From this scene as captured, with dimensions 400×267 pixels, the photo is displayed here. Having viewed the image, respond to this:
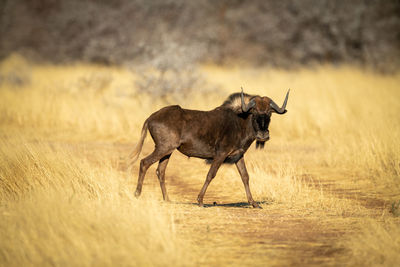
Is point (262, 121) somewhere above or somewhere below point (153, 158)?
above

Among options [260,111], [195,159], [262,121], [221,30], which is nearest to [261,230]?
[262,121]

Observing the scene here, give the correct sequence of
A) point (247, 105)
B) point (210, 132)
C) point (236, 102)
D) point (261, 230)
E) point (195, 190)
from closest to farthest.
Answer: point (261, 230) → point (210, 132) → point (247, 105) → point (236, 102) → point (195, 190)

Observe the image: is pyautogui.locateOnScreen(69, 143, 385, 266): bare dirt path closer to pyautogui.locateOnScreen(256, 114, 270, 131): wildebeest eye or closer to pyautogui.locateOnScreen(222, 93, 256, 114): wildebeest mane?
pyautogui.locateOnScreen(256, 114, 270, 131): wildebeest eye

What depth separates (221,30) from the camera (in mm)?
36281

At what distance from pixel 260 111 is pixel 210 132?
2.56 ft

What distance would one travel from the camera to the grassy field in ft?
17.8

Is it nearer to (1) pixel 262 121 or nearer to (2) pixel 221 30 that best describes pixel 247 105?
(1) pixel 262 121

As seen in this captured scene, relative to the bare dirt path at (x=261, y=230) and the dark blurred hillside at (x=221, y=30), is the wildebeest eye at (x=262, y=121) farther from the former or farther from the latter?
the dark blurred hillside at (x=221, y=30)

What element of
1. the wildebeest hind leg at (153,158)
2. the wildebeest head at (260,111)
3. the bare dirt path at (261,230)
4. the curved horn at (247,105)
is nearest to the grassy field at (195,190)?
the bare dirt path at (261,230)

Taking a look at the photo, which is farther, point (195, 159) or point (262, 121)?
point (195, 159)

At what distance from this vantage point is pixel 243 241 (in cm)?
604

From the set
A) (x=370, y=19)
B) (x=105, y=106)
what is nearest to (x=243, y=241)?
(x=105, y=106)

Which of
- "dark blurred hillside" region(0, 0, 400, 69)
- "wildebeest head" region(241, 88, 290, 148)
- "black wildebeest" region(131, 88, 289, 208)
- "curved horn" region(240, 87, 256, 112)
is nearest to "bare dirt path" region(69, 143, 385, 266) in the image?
"black wildebeest" region(131, 88, 289, 208)

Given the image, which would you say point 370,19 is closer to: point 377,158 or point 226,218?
point 377,158
